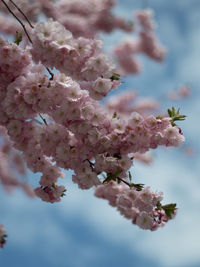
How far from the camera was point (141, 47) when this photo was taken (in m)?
15.1

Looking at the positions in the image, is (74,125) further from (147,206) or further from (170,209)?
(170,209)

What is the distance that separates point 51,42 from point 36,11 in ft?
17.9

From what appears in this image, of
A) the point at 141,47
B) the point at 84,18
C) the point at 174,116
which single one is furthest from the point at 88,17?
the point at 174,116

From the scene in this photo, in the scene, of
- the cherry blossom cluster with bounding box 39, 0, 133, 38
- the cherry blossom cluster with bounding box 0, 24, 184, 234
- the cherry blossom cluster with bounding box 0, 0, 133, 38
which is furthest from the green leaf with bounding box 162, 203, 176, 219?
the cherry blossom cluster with bounding box 39, 0, 133, 38

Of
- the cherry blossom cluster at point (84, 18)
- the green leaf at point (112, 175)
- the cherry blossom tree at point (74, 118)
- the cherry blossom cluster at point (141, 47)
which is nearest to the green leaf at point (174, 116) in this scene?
the cherry blossom tree at point (74, 118)

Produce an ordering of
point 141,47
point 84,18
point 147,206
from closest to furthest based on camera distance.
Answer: point 147,206
point 84,18
point 141,47

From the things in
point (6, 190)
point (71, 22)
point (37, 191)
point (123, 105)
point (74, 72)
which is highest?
point (123, 105)

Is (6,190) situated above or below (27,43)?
above

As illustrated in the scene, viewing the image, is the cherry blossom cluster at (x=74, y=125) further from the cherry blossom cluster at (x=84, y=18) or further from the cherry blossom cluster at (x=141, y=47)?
the cherry blossom cluster at (x=141, y=47)

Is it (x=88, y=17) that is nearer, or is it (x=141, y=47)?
(x=88, y=17)

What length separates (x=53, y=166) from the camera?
337cm

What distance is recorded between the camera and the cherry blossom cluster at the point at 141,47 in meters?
13.7

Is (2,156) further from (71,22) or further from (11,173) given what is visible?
(71,22)

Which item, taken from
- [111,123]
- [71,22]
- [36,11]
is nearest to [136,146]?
[111,123]
